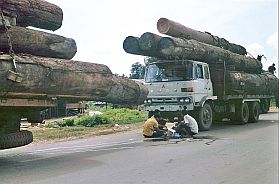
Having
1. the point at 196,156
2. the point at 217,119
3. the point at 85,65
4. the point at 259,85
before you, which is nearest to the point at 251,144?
the point at 196,156

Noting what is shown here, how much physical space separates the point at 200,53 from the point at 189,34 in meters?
1.01

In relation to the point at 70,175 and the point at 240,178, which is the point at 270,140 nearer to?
the point at 240,178

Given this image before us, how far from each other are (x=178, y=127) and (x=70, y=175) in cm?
601

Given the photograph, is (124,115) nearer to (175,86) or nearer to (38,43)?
(175,86)

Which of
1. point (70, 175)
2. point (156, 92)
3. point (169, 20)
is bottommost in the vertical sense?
point (70, 175)

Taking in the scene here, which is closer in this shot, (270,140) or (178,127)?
(270,140)

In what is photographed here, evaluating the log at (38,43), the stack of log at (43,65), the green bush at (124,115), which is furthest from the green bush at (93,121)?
the log at (38,43)

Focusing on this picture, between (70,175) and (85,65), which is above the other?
(85,65)

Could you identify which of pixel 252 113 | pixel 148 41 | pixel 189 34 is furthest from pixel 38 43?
pixel 252 113

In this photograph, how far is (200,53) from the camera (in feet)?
48.2

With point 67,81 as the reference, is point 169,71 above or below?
above

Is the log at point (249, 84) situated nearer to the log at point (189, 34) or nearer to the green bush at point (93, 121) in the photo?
the log at point (189, 34)

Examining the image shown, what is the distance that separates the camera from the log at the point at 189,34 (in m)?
14.1

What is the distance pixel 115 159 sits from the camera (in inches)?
323
